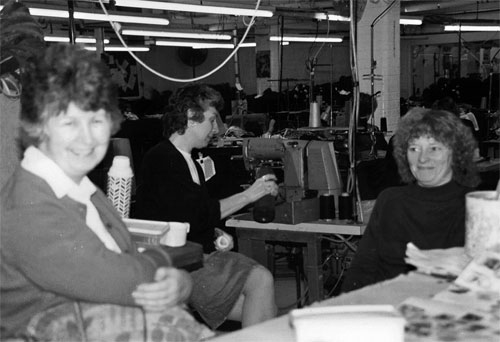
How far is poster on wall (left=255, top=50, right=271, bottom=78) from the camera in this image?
16.0 meters

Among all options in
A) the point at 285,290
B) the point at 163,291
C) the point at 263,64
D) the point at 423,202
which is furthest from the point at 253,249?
the point at 263,64

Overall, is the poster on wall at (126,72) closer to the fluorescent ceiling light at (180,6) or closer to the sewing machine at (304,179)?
the fluorescent ceiling light at (180,6)

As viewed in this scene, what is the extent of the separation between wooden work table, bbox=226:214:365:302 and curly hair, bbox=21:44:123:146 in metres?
2.01

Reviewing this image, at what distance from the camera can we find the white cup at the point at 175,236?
2.09 meters

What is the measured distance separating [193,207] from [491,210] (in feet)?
5.03

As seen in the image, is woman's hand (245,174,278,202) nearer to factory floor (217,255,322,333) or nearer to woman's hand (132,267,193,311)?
factory floor (217,255,322,333)

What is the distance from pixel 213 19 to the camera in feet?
49.0

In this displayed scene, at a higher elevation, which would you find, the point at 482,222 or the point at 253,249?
the point at 482,222

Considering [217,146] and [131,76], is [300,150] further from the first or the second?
[131,76]

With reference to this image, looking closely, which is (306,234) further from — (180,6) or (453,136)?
(180,6)

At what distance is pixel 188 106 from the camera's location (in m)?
3.36

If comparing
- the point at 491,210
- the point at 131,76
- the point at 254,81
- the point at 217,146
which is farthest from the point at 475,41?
the point at 491,210

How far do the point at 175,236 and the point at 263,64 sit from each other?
14385 mm

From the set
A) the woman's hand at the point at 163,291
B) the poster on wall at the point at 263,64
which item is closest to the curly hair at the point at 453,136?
the woman's hand at the point at 163,291
